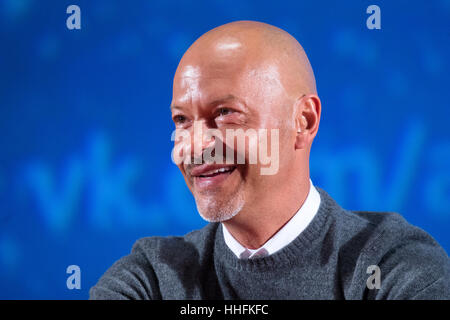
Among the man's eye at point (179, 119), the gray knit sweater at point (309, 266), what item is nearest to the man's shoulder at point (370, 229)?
the gray knit sweater at point (309, 266)

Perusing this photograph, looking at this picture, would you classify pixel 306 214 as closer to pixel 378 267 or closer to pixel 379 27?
pixel 378 267

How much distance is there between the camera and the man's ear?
1.53m


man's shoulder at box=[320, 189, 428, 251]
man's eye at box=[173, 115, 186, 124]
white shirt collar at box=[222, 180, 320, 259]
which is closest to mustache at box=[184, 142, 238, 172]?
man's eye at box=[173, 115, 186, 124]

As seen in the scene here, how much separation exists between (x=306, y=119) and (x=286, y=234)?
335mm

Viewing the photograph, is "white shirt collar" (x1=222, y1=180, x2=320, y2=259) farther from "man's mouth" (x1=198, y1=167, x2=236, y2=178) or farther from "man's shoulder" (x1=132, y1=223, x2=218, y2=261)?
"man's mouth" (x1=198, y1=167, x2=236, y2=178)

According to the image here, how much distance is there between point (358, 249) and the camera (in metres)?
1.47

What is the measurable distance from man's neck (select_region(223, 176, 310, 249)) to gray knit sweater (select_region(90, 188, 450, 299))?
0.20ft

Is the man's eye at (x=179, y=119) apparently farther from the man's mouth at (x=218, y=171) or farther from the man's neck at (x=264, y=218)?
the man's neck at (x=264, y=218)

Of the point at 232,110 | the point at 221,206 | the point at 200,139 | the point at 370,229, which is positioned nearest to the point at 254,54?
the point at 232,110

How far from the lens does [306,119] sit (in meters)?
1.56

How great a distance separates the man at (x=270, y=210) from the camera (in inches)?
56.3

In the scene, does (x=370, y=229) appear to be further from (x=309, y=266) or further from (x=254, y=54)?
(x=254, y=54)
